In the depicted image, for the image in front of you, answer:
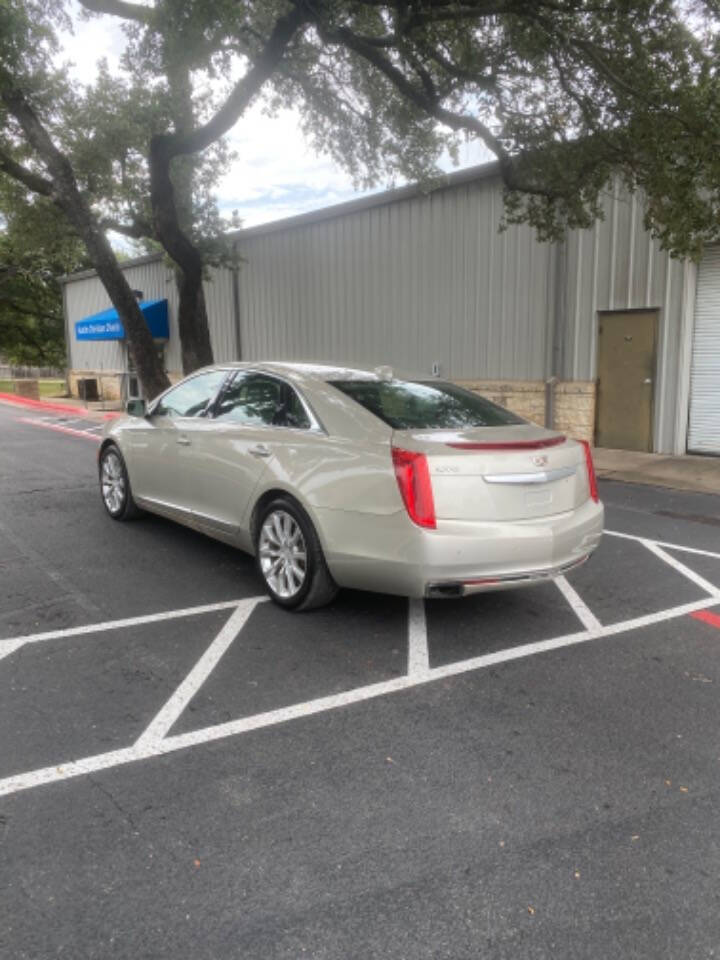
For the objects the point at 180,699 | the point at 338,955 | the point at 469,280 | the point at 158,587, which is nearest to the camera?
the point at 338,955

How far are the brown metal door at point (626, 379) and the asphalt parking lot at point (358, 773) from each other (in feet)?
23.2

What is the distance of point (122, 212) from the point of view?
1866 cm

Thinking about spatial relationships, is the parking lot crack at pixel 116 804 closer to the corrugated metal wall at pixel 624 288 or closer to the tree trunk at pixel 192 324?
the corrugated metal wall at pixel 624 288

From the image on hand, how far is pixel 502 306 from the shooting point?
13289mm

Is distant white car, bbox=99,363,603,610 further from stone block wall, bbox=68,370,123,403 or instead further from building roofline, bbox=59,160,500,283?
stone block wall, bbox=68,370,123,403

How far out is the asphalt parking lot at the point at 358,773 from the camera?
214cm

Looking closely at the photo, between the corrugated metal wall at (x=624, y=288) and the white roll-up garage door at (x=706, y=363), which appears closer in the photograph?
the white roll-up garage door at (x=706, y=363)

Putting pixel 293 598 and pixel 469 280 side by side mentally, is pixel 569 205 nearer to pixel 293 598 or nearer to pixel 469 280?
pixel 469 280

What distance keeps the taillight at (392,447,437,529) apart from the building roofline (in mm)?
10324

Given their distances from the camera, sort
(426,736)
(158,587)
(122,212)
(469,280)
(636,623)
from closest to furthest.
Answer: (426,736) < (636,623) < (158,587) < (469,280) < (122,212)

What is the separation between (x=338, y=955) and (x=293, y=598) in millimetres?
2643

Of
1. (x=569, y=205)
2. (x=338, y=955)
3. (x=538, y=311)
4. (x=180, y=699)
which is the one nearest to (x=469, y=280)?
(x=538, y=311)

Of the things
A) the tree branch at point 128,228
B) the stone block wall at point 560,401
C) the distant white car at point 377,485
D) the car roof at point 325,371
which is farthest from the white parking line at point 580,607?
the tree branch at point 128,228

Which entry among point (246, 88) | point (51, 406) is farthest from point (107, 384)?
point (246, 88)
